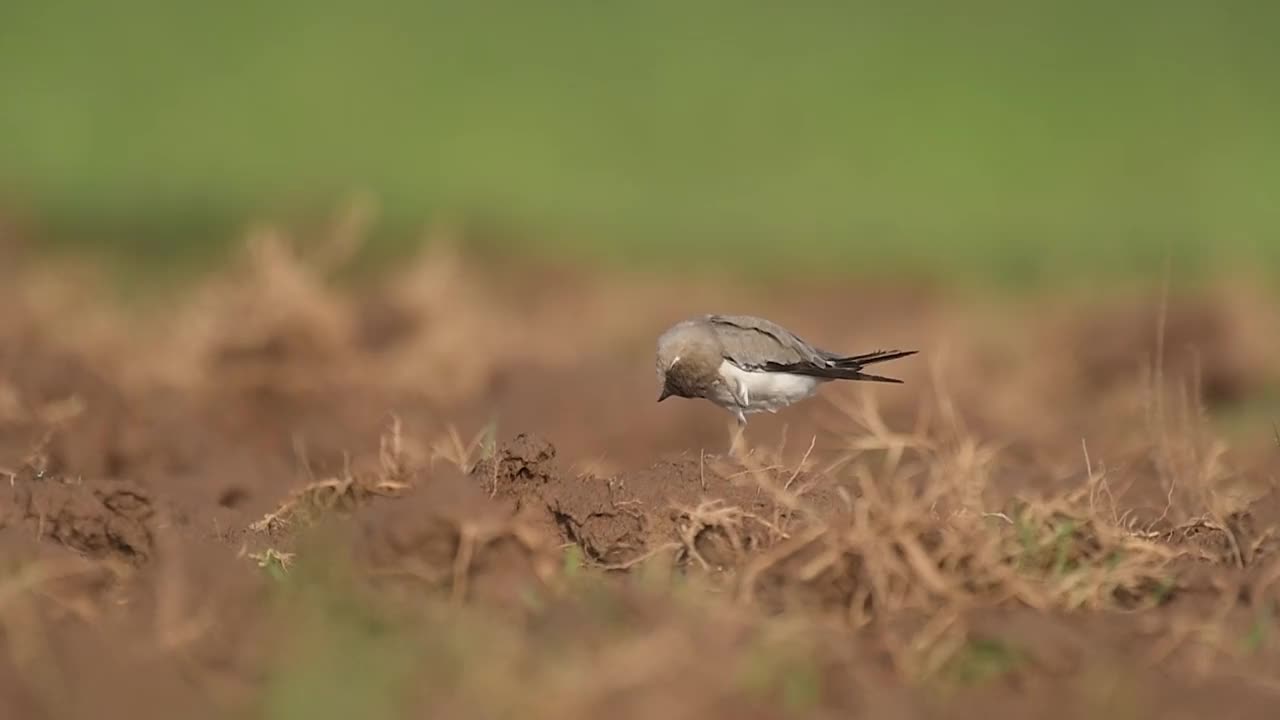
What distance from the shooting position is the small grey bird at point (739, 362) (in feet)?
19.1

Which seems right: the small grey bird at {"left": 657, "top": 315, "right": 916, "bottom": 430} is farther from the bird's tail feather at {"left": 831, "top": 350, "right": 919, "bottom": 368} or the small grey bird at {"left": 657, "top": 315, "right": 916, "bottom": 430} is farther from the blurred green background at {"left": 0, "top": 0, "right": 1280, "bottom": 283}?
the blurred green background at {"left": 0, "top": 0, "right": 1280, "bottom": 283}

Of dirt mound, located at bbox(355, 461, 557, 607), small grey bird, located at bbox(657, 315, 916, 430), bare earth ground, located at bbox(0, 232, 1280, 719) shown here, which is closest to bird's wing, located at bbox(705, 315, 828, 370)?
small grey bird, located at bbox(657, 315, 916, 430)

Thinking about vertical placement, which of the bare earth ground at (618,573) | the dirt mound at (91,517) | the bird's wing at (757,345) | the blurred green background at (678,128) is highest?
the blurred green background at (678,128)

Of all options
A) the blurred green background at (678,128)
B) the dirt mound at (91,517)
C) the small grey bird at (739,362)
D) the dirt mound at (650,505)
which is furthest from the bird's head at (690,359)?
the blurred green background at (678,128)

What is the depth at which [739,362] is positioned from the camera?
585 centimetres

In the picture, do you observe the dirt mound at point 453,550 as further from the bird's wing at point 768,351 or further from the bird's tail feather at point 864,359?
the bird's tail feather at point 864,359

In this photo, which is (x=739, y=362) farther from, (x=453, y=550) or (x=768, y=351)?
(x=453, y=550)

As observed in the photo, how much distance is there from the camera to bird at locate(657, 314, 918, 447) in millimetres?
5832

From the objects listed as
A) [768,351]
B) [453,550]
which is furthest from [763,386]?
[453,550]

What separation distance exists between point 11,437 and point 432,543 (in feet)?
9.72

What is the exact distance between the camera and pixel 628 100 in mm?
20750

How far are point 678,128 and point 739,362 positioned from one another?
1447 cm

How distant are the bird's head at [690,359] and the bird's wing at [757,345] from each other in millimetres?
45

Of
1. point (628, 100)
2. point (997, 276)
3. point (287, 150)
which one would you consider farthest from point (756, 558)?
point (628, 100)
